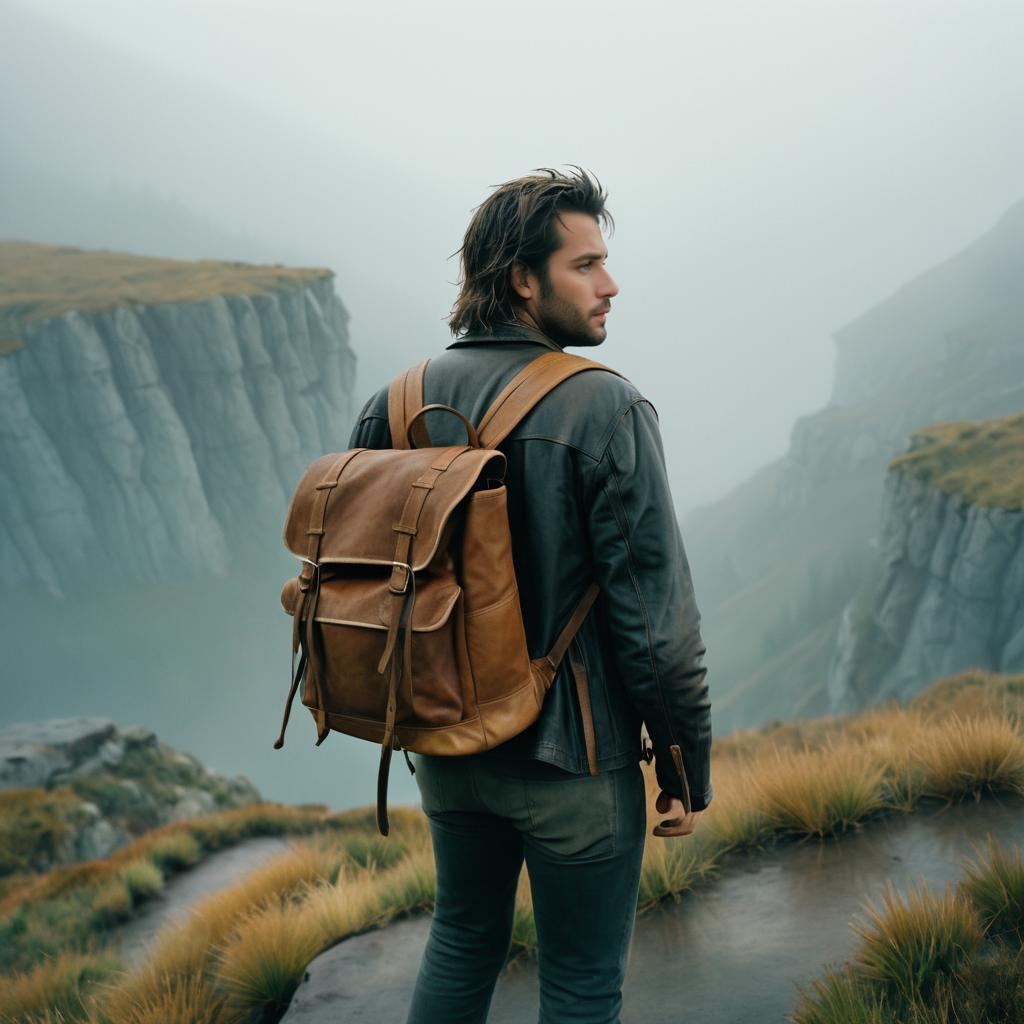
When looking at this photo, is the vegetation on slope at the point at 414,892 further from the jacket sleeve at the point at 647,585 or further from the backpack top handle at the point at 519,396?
the backpack top handle at the point at 519,396

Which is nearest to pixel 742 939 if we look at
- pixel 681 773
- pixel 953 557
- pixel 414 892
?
pixel 414 892

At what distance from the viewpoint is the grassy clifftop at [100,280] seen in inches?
1644

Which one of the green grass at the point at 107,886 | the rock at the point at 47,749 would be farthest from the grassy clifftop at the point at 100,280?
the green grass at the point at 107,886

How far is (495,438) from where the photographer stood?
150 centimetres

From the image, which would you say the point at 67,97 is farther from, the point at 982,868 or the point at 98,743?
the point at 982,868

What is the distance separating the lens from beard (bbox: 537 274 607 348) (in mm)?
1651

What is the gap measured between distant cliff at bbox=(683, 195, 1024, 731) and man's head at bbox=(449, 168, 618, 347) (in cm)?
5499

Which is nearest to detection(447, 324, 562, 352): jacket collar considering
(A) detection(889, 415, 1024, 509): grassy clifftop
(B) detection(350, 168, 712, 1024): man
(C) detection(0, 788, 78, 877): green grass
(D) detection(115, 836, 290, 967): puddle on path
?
(B) detection(350, 168, 712, 1024): man

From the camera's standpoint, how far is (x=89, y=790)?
15.1 meters

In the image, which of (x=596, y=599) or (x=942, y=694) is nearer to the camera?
(x=596, y=599)

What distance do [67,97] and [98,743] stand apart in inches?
3525

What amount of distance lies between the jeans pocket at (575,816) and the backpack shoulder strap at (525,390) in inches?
26.3

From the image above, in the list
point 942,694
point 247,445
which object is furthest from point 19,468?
point 942,694

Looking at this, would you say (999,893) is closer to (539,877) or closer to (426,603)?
(539,877)
